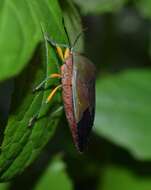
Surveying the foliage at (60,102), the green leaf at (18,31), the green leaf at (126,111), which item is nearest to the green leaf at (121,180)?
the foliage at (60,102)

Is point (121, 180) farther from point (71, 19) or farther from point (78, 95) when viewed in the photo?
point (71, 19)

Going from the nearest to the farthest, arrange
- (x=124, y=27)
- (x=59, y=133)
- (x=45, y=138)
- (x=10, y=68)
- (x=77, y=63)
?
(x=10, y=68) → (x=45, y=138) → (x=77, y=63) → (x=59, y=133) → (x=124, y=27)

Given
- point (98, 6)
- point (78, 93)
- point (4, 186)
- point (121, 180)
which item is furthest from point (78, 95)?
point (121, 180)

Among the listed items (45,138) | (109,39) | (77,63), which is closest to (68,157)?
(109,39)

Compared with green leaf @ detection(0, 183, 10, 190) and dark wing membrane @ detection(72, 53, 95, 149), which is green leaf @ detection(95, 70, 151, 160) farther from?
dark wing membrane @ detection(72, 53, 95, 149)

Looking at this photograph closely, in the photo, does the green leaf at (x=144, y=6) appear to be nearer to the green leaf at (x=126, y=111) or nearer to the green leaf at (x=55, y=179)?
the green leaf at (x=126, y=111)

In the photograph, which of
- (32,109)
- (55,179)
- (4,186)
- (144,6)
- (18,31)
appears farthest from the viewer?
(144,6)

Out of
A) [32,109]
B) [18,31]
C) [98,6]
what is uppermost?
[18,31]

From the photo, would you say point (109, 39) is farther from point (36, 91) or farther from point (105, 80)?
point (36, 91)
